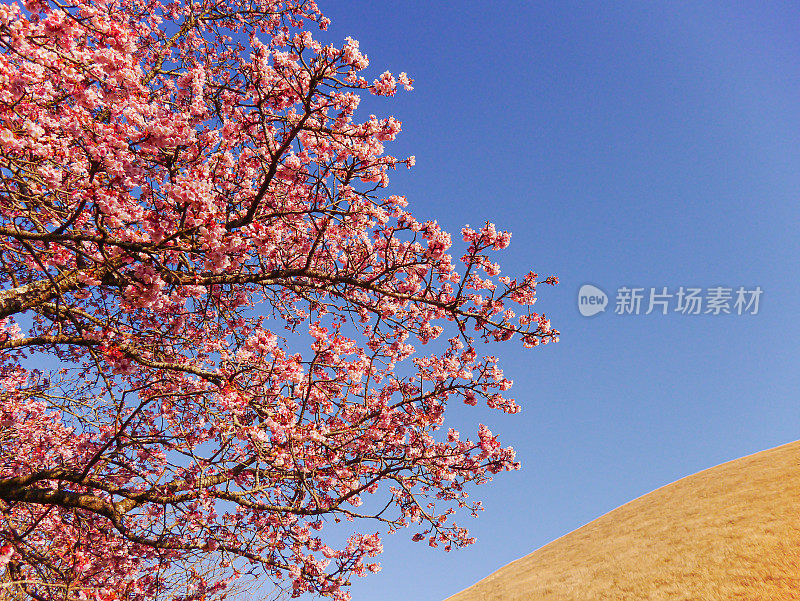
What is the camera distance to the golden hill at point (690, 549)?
616 inches

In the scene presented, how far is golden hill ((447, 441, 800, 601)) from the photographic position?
1564 centimetres

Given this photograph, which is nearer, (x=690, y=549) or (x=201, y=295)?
(x=201, y=295)

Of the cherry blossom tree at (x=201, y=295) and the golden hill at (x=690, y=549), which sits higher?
the cherry blossom tree at (x=201, y=295)

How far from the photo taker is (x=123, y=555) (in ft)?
24.6

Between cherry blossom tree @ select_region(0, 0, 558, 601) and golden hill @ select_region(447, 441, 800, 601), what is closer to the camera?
cherry blossom tree @ select_region(0, 0, 558, 601)

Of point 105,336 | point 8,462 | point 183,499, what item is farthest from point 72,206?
point 8,462

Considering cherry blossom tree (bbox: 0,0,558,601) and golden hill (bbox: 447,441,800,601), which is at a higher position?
cherry blossom tree (bbox: 0,0,558,601)

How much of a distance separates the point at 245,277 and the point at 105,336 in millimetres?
2162

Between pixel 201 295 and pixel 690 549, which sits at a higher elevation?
pixel 201 295

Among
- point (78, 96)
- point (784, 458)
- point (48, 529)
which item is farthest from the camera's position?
point (784, 458)

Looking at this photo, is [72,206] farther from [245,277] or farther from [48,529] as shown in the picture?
[48,529]

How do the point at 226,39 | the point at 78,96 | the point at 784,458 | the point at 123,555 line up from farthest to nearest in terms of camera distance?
the point at 784,458
the point at 226,39
the point at 123,555
the point at 78,96

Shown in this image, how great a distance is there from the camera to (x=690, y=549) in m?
19.1

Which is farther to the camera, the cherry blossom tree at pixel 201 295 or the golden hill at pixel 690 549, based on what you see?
the golden hill at pixel 690 549
